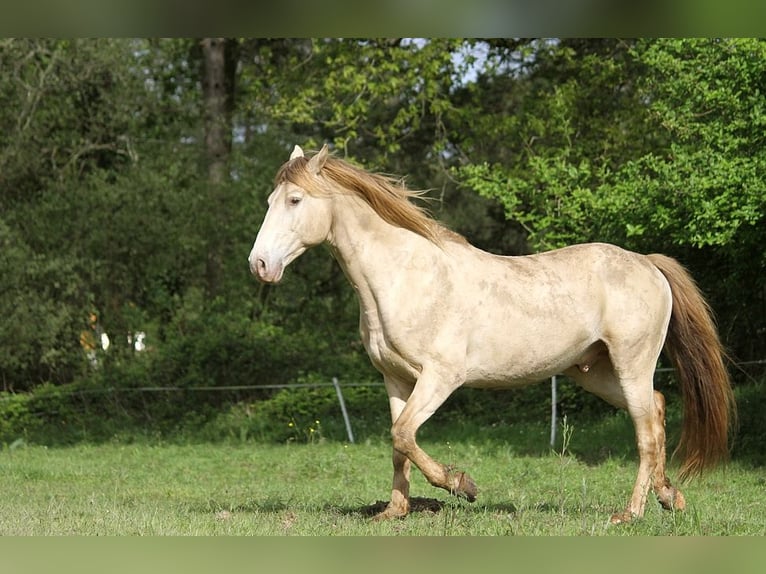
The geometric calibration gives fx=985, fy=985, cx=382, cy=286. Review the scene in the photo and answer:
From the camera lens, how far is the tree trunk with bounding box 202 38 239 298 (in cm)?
2119

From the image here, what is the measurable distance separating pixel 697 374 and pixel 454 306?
2.19 meters

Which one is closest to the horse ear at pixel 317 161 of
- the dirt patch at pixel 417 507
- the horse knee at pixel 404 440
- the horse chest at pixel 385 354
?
the horse chest at pixel 385 354

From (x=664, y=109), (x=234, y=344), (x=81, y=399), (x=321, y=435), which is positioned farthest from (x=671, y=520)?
(x=81, y=399)

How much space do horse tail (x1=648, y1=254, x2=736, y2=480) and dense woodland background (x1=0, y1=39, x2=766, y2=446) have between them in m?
7.56

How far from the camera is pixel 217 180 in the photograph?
71.6 feet

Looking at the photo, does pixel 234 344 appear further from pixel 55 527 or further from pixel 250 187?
pixel 55 527

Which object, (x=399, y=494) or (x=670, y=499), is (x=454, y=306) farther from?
(x=670, y=499)

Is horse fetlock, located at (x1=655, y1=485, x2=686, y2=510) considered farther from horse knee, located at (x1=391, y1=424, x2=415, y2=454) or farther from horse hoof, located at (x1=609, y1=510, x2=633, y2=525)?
horse knee, located at (x1=391, y1=424, x2=415, y2=454)

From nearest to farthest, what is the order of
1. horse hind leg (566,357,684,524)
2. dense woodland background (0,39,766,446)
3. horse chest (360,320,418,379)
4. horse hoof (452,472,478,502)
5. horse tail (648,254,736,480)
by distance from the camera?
horse hoof (452,472,478,502) < horse chest (360,320,418,379) < horse hind leg (566,357,684,524) < horse tail (648,254,736,480) < dense woodland background (0,39,766,446)

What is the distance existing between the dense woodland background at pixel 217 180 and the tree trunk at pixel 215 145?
5 cm

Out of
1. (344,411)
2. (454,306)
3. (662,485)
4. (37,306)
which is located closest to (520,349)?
(454,306)

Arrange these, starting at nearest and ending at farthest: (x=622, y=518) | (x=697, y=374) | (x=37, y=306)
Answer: (x=622, y=518), (x=697, y=374), (x=37, y=306)

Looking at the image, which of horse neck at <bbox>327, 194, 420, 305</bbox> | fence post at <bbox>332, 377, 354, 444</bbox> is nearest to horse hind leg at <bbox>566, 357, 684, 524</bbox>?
horse neck at <bbox>327, 194, 420, 305</bbox>

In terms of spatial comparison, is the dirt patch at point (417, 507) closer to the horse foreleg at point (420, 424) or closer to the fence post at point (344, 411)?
the horse foreleg at point (420, 424)
